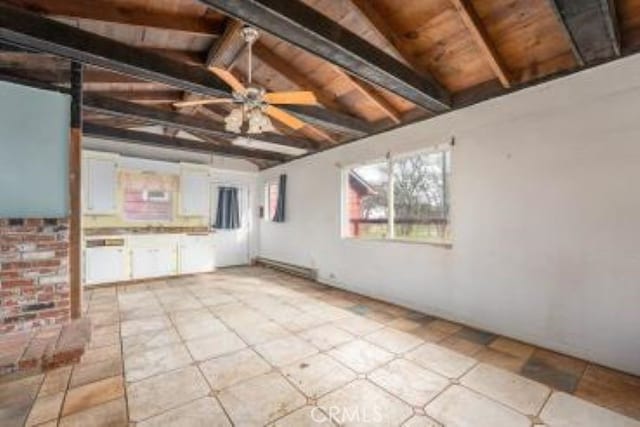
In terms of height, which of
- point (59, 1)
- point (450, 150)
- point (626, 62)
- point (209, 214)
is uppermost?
point (59, 1)

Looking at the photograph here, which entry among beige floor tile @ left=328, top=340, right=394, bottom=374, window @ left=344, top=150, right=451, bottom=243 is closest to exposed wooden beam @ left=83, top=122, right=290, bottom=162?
window @ left=344, top=150, right=451, bottom=243

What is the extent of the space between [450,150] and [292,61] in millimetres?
2157

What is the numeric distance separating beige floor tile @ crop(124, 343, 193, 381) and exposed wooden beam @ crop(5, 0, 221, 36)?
2861 mm

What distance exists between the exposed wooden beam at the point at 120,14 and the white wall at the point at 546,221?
266 cm

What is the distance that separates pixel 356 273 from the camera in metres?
4.70

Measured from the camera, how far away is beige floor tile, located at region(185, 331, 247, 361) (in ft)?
8.61

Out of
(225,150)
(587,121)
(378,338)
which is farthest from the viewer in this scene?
(225,150)

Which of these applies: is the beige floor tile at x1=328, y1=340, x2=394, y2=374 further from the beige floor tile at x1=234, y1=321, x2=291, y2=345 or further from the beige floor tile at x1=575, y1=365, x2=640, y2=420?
the beige floor tile at x1=575, y1=365, x2=640, y2=420

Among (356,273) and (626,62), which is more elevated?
(626,62)

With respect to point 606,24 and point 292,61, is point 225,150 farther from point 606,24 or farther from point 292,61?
point 606,24

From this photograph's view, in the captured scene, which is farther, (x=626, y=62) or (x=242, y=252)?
(x=242, y=252)

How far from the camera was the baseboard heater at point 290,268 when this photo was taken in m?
5.66

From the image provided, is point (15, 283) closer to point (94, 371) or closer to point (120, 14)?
point (94, 371)

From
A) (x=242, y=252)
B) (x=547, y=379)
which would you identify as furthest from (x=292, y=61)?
(x=242, y=252)
